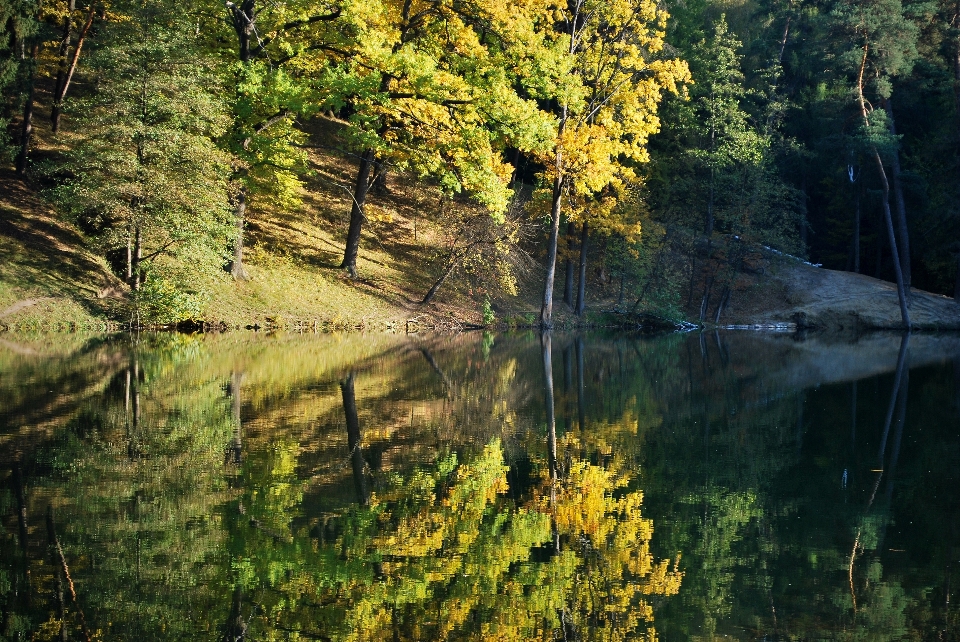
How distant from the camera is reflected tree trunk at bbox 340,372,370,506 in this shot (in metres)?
8.45

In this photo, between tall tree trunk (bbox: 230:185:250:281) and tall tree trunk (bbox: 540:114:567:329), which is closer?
tall tree trunk (bbox: 230:185:250:281)

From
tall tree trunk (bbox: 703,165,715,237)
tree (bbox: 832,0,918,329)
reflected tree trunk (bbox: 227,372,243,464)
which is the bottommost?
reflected tree trunk (bbox: 227,372,243,464)

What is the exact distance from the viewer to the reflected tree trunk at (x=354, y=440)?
27.7ft

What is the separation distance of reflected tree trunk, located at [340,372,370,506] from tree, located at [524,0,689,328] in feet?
53.0

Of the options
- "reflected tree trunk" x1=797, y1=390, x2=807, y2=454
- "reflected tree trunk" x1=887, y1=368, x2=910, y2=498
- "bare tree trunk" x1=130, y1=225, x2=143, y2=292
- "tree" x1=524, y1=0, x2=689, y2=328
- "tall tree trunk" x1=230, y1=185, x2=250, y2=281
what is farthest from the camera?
"tree" x1=524, y1=0, x2=689, y2=328

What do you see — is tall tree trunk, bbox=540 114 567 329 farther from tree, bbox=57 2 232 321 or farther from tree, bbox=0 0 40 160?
tree, bbox=0 0 40 160

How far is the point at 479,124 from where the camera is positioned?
2898cm

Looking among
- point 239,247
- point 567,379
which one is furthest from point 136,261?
point 567,379

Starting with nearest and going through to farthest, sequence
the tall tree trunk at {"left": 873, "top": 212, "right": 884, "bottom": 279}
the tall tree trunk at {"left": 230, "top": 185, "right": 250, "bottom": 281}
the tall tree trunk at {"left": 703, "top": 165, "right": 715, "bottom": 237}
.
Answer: the tall tree trunk at {"left": 230, "top": 185, "right": 250, "bottom": 281}
the tall tree trunk at {"left": 703, "top": 165, "right": 715, "bottom": 237}
the tall tree trunk at {"left": 873, "top": 212, "right": 884, "bottom": 279}

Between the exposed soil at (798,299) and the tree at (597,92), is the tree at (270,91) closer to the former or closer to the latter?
the tree at (597,92)

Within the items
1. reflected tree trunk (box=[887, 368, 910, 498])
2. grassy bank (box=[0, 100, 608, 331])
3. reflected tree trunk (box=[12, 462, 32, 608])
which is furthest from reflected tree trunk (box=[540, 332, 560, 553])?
grassy bank (box=[0, 100, 608, 331])

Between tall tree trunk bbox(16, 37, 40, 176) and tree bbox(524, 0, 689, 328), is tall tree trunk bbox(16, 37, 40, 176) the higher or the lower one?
the lower one

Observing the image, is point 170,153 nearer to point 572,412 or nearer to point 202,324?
point 202,324

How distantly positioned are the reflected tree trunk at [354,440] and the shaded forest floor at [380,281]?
469 inches
